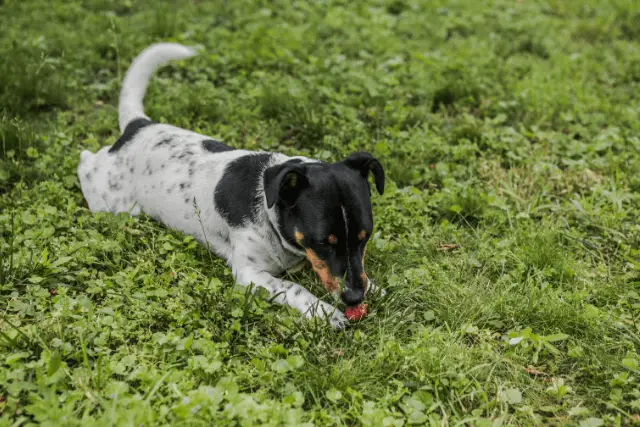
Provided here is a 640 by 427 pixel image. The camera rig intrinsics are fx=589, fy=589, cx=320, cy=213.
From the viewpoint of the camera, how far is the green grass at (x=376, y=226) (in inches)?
127

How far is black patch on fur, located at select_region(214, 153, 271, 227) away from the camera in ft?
13.6

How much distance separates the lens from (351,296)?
3584 millimetres

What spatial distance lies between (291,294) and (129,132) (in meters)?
2.20

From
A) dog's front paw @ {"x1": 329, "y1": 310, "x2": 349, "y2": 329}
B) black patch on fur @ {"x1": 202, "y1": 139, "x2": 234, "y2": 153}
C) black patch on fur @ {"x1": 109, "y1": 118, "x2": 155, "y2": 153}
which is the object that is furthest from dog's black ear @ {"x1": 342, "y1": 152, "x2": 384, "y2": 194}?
black patch on fur @ {"x1": 109, "y1": 118, "x2": 155, "y2": 153}

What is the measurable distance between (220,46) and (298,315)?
4.30 metres

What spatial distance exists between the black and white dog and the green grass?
19cm

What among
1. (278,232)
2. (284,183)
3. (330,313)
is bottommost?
(330,313)

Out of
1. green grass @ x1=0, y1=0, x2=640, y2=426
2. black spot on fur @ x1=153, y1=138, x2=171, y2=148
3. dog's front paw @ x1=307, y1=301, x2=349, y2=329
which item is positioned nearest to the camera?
green grass @ x1=0, y1=0, x2=640, y2=426

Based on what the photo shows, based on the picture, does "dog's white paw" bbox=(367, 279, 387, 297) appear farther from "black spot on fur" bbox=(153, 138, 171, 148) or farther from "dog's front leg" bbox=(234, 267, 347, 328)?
"black spot on fur" bbox=(153, 138, 171, 148)

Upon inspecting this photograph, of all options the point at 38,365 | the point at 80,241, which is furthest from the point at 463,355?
the point at 80,241

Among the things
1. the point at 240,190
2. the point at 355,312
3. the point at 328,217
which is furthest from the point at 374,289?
the point at 240,190

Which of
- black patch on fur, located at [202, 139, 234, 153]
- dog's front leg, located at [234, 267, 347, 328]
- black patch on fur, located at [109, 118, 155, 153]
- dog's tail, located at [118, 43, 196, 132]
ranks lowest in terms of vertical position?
dog's front leg, located at [234, 267, 347, 328]

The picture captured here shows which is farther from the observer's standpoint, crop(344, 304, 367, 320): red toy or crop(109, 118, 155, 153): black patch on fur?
crop(109, 118, 155, 153): black patch on fur

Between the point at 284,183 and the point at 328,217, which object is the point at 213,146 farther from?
the point at 328,217
